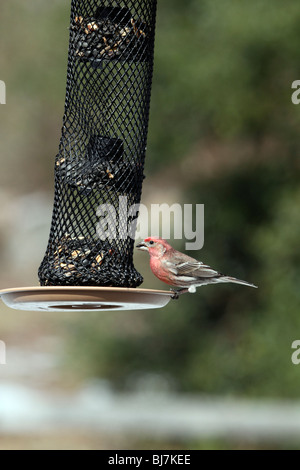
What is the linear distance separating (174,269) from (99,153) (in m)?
0.68

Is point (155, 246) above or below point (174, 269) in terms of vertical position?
above

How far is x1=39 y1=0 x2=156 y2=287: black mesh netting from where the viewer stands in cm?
394

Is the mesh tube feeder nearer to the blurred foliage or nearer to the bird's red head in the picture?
the bird's red head

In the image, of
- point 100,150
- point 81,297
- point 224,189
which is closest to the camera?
point 81,297

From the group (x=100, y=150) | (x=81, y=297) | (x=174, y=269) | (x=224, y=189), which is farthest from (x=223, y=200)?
(x=81, y=297)

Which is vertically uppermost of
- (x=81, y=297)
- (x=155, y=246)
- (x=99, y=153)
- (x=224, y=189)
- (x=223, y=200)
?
(x=224, y=189)

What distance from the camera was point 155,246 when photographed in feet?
12.9

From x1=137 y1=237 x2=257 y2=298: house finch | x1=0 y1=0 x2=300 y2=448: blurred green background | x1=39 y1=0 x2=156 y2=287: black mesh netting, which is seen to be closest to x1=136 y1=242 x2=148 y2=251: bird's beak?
x1=137 y1=237 x2=257 y2=298: house finch

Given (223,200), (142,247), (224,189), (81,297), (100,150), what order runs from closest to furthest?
(81,297)
(142,247)
(100,150)
(223,200)
(224,189)

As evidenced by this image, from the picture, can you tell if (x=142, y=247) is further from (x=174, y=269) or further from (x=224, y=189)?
(x=224, y=189)

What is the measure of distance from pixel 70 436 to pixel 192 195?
128 inches

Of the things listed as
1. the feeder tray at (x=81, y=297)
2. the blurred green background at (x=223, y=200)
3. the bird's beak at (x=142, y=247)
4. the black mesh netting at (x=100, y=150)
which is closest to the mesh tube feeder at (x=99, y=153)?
the black mesh netting at (x=100, y=150)
